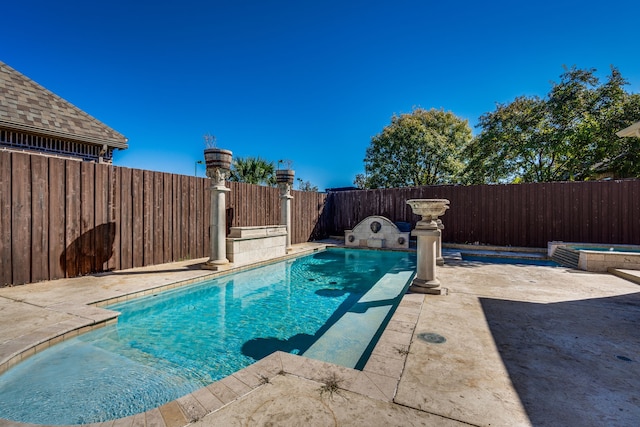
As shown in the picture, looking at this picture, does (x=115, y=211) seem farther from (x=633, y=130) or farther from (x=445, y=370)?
(x=633, y=130)

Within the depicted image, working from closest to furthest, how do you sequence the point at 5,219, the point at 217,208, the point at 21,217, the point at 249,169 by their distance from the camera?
the point at 5,219, the point at 21,217, the point at 217,208, the point at 249,169

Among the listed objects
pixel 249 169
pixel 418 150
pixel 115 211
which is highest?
pixel 418 150

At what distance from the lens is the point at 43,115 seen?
273 inches

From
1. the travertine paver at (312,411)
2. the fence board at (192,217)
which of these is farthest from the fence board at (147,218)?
the travertine paver at (312,411)

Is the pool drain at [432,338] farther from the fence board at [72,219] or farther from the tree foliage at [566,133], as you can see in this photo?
the tree foliage at [566,133]

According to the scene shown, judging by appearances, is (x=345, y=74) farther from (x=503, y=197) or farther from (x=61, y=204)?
(x=61, y=204)

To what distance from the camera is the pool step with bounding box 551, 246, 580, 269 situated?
625cm

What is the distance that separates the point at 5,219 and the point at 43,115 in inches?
169

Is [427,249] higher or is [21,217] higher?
[21,217]

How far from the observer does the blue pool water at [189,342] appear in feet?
6.31

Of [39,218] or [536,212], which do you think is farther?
[536,212]

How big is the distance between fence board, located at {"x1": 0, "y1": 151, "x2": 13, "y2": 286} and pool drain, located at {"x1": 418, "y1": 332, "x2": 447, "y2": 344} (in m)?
5.95

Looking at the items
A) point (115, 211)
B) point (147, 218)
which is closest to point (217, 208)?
point (147, 218)

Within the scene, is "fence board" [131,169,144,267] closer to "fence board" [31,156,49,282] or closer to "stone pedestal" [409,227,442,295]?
"fence board" [31,156,49,282]
